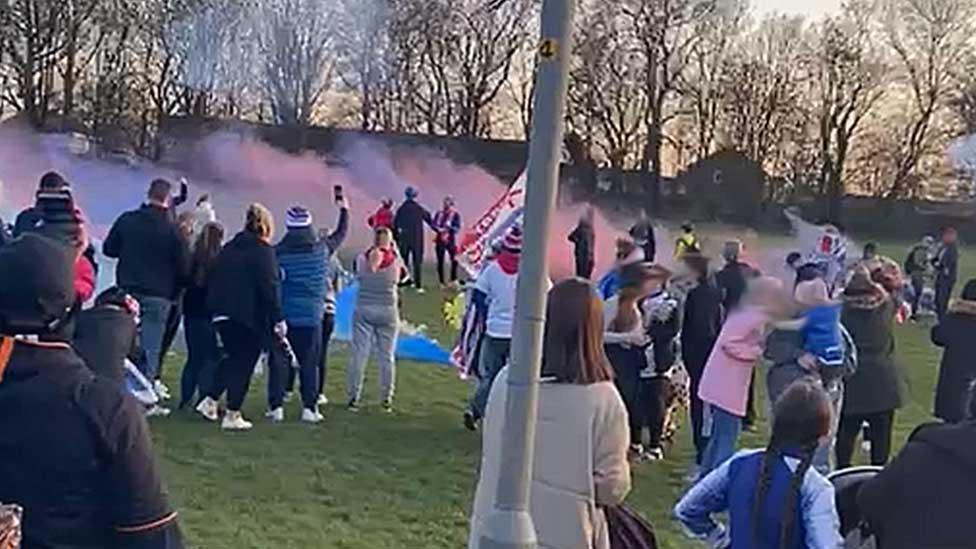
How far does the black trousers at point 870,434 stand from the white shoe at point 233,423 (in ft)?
13.7

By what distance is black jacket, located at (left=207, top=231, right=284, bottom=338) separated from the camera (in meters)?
11.2

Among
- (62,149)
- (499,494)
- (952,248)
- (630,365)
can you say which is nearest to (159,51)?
(62,149)

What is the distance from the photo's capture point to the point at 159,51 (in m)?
48.8

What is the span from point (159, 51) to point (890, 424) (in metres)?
41.1

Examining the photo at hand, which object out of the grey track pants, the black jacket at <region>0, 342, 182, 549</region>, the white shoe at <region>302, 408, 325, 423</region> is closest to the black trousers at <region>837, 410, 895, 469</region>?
the grey track pants

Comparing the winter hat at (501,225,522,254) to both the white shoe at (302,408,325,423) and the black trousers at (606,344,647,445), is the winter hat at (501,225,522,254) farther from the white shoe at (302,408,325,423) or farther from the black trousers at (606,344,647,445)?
the white shoe at (302,408,325,423)

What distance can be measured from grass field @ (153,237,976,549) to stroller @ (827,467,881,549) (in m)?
3.58

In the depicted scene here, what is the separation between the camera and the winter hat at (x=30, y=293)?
3756 mm

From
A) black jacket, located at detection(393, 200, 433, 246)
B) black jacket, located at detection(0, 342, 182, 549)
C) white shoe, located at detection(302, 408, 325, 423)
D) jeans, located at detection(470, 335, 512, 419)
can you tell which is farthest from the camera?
black jacket, located at detection(393, 200, 433, 246)

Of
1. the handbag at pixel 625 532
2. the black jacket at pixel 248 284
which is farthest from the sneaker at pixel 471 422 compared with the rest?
the handbag at pixel 625 532

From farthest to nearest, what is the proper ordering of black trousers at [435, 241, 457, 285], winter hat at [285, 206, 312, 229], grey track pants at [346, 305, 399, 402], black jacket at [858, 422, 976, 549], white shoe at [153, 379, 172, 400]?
black trousers at [435, 241, 457, 285]
grey track pants at [346, 305, 399, 402]
white shoe at [153, 379, 172, 400]
winter hat at [285, 206, 312, 229]
black jacket at [858, 422, 976, 549]

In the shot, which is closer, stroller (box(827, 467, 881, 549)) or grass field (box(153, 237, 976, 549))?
→ stroller (box(827, 467, 881, 549))

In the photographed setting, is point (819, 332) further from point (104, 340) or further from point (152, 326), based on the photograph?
point (104, 340)

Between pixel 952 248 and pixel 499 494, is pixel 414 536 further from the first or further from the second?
pixel 952 248
